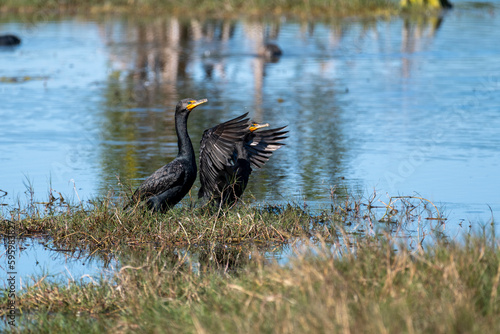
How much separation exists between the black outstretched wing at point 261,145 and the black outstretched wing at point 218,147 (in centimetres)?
52

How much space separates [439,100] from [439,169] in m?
5.71

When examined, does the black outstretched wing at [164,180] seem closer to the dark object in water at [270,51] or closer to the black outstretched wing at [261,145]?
the black outstretched wing at [261,145]

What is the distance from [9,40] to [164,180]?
829 inches

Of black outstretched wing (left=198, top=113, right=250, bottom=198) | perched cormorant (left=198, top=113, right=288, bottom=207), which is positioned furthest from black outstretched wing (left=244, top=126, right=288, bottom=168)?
black outstretched wing (left=198, top=113, right=250, bottom=198)

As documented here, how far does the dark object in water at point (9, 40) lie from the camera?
2720cm

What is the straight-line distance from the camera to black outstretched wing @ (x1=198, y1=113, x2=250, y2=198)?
8.21 m

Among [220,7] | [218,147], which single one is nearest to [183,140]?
[218,147]

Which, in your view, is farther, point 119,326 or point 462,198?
point 462,198

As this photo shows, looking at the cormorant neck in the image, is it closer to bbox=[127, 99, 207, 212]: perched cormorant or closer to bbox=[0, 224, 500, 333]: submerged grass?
bbox=[127, 99, 207, 212]: perched cormorant

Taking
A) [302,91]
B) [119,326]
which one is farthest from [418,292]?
[302,91]

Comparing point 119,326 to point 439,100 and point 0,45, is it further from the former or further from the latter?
point 0,45

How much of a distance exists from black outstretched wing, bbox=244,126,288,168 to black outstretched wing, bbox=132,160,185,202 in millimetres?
1021

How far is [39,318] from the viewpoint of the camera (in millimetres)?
5781

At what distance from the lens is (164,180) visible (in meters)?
8.05
